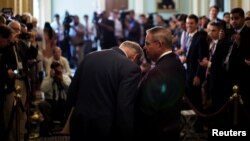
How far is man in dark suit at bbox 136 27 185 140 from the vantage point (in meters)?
4.77

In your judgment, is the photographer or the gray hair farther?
Result: the photographer

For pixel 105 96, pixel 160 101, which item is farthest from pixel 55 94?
pixel 160 101

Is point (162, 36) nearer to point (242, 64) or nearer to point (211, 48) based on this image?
point (242, 64)

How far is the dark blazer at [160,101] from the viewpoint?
188 inches

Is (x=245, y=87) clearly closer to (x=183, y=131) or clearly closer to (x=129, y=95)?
(x=183, y=131)

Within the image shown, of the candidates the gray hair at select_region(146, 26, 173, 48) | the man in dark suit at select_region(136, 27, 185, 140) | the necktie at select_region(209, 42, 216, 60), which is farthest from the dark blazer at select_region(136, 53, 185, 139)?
the necktie at select_region(209, 42, 216, 60)

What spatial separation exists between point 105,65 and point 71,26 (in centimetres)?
1450

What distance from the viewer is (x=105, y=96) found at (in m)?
5.00

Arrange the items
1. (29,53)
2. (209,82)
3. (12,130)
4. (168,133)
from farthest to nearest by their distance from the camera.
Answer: (209,82), (29,53), (12,130), (168,133)

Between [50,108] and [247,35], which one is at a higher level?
[247,35]

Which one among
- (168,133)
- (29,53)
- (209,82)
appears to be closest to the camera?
(168,133)

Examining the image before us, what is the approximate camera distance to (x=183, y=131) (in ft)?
29.8

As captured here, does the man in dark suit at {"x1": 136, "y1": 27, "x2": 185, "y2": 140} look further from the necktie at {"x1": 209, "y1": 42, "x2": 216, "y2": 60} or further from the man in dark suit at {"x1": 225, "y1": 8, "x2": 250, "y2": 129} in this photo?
the necktie at {"x1": 209, "y1": 42, "x2": 216, "y2": 60}

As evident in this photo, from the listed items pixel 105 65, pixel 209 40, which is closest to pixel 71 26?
pixel 209 40
